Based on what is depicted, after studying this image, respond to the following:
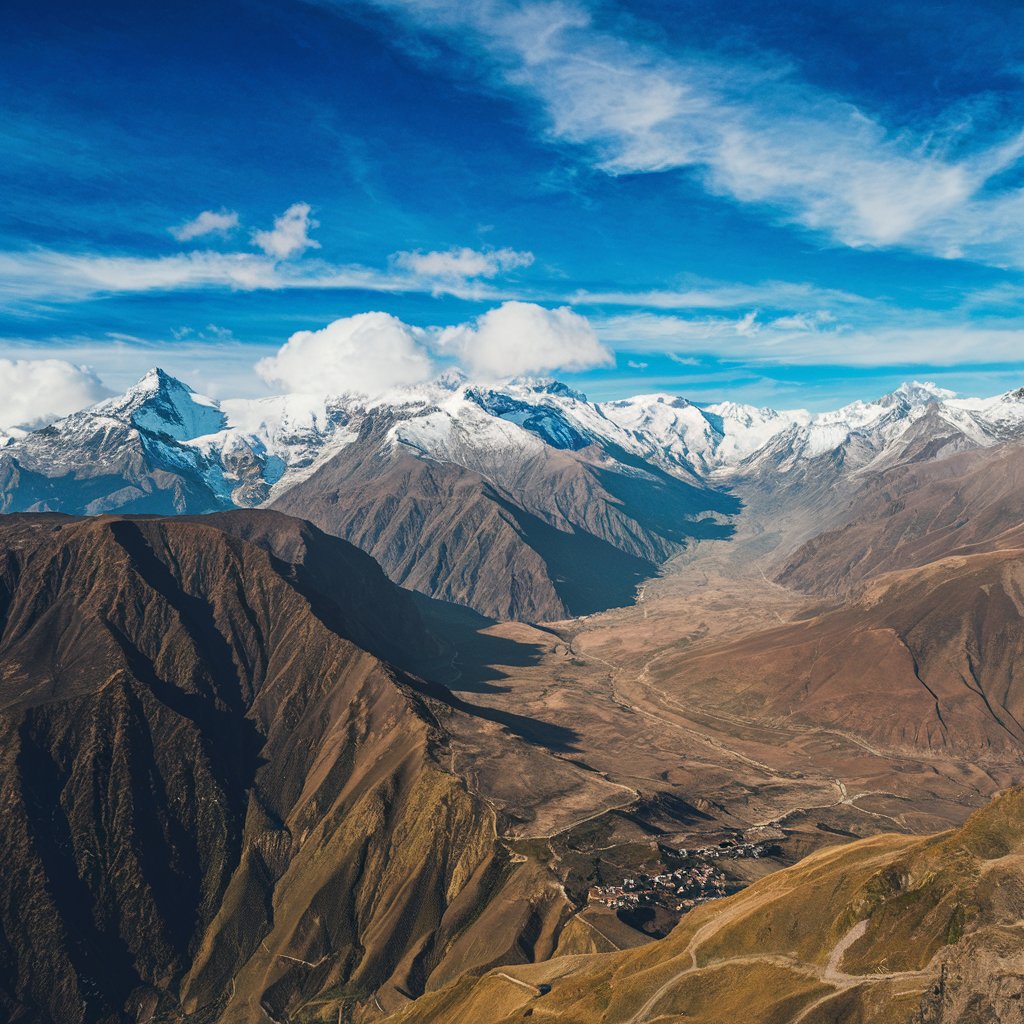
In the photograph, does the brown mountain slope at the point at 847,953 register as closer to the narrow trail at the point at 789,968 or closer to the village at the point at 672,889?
the narrow trail at the point at 789,968

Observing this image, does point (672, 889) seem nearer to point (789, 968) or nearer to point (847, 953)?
point (789, 968)

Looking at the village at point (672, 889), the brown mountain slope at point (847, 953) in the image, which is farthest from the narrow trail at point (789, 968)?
the village at point (672, 889)

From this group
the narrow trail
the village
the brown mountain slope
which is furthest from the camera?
the village

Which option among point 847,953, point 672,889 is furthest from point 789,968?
point 672,889

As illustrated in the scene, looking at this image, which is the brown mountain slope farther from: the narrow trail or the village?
the village

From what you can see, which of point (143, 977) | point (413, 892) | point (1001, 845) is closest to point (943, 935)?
point (1001, 845)

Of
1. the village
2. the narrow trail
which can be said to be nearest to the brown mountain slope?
the narrow trail

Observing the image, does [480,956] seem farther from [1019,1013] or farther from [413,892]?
[1019,1013]
